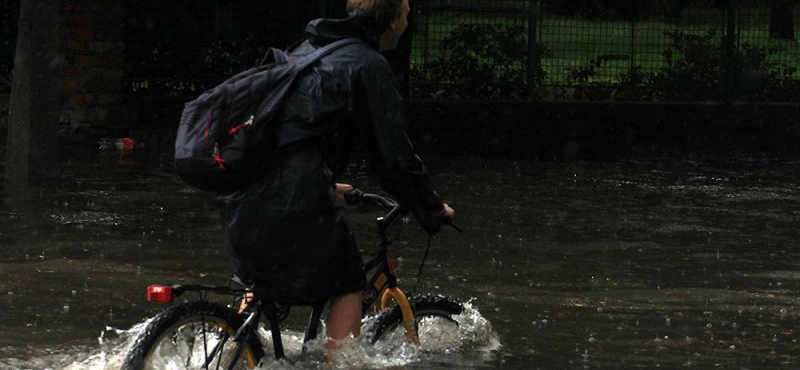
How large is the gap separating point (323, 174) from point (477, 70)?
1136cm

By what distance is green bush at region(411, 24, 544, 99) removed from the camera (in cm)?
→ 1633

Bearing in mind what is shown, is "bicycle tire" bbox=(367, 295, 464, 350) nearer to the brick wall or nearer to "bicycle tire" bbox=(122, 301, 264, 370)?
"bicycle tire" bbox=(122, 301, 264, 370)

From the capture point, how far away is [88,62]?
51.0 ft

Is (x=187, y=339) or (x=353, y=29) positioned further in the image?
(x=353, y=29)

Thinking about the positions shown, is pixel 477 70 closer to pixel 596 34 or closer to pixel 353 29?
pixel 596 34

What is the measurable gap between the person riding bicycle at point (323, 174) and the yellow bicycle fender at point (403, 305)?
577mm

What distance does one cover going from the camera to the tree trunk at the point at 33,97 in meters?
11.8

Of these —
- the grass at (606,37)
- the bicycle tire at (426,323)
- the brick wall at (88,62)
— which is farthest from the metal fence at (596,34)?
the bicycle tire at (426,323)

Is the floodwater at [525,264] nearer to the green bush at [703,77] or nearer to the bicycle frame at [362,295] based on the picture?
the bicycle frame at [362,295]

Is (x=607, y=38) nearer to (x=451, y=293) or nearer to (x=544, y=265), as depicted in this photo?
(x=544, y=265)

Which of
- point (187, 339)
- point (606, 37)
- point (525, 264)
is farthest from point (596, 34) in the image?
point (187, 339)

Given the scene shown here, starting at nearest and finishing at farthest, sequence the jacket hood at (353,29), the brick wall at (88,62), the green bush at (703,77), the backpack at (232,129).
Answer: the backpack at (232,129) → the jacket hood at (353,29) → the brick wall at (88,62) → the green bush at (703,77)

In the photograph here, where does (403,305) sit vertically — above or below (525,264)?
above

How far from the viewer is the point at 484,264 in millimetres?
9000
